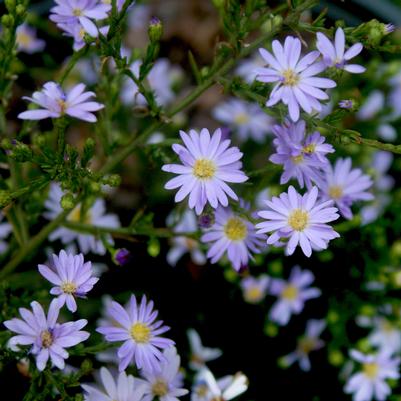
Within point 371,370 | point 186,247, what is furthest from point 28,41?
point 371,370

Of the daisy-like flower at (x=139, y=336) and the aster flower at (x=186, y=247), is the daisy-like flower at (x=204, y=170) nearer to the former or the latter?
the daisy-like flower at (x=139, y=336)

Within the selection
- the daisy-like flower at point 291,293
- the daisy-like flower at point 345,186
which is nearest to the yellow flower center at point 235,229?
the daisy-like flower at point 345,186

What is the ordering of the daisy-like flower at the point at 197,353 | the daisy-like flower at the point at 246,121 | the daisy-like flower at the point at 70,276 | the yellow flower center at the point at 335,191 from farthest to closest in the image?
the daisy-like flower at the point at 246,121, the daisy-like flower at the point at 197,353, the yellow flower center at the point at 335,191, the daisy-like flower at the point at 70,276

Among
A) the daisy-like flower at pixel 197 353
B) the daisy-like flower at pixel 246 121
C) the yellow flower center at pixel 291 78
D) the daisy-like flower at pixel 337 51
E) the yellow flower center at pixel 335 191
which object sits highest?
the daisy-like flower at pixel 337 51

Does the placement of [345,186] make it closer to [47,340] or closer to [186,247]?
[186,247]

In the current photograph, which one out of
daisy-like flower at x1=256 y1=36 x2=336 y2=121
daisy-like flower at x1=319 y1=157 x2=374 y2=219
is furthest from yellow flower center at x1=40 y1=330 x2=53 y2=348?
daisy-like flower at x1=319 y1=157 x2=374 y2=219

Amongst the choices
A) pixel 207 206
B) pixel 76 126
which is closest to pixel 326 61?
pixel 207 206
